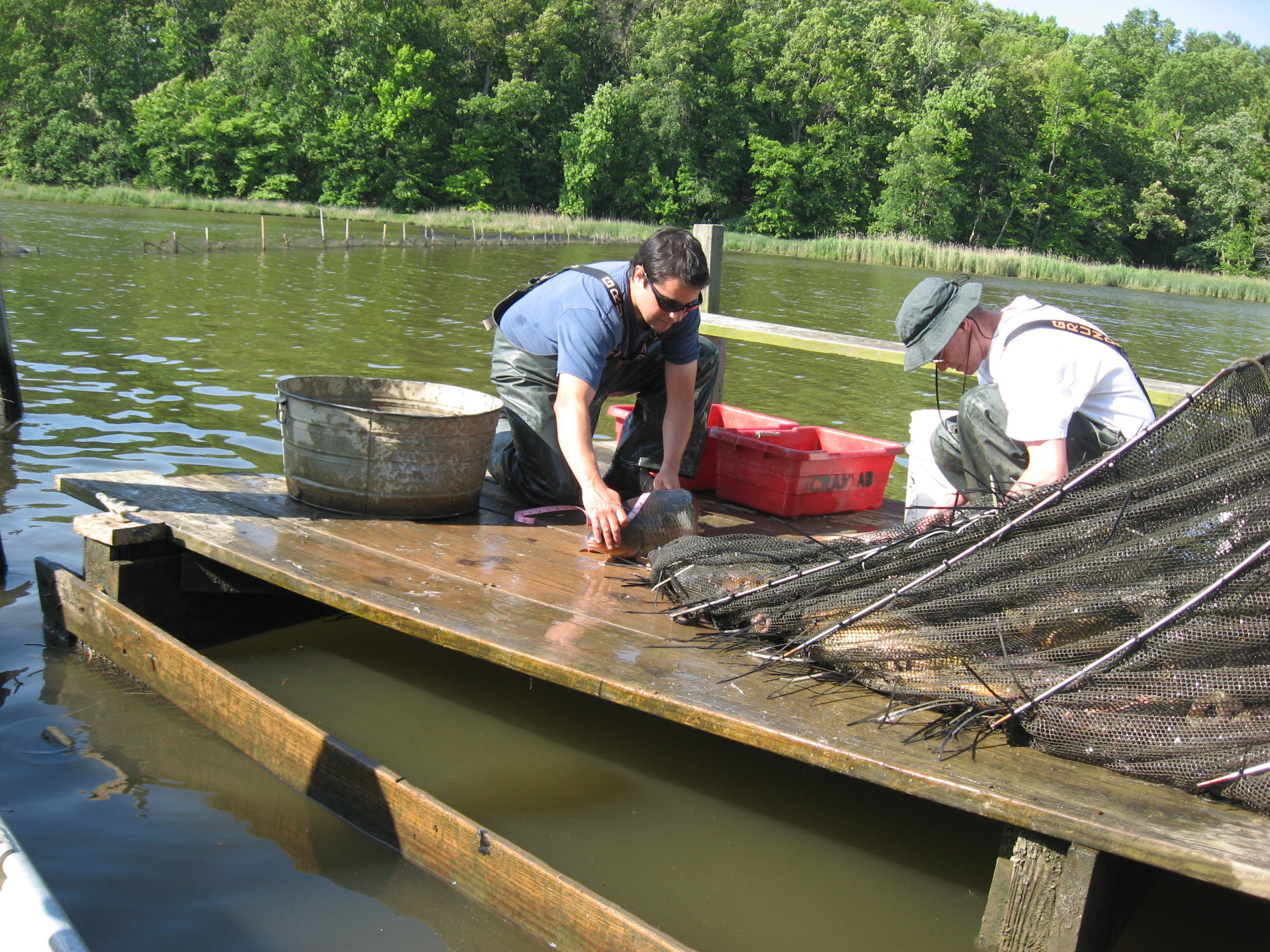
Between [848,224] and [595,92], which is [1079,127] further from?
[595,92]

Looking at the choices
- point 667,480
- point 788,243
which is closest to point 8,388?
point 667,480

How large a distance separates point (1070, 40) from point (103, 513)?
86586 millimetres

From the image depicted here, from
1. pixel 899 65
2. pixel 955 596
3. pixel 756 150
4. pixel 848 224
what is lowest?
pixel 955 596

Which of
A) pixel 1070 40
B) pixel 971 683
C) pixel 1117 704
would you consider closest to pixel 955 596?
pixel 971 683

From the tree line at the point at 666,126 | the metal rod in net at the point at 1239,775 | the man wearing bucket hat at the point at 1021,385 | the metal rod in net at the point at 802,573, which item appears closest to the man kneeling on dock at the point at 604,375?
the metal rod in net at the point at 802,573

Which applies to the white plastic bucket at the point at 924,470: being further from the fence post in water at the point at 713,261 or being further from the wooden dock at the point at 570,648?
the fence post in water at the point at 713,261

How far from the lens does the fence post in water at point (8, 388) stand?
27.3 feet

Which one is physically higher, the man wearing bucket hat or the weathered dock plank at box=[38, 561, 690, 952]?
the man wearing bucket hat

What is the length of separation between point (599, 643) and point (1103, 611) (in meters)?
1.57

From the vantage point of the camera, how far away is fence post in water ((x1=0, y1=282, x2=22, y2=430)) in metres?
8.31

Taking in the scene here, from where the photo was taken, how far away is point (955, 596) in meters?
2.99

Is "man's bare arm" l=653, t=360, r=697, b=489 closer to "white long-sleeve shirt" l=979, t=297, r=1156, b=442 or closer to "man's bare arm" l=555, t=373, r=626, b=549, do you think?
"man's bare arm" l=555, t=373, r=626, b=549

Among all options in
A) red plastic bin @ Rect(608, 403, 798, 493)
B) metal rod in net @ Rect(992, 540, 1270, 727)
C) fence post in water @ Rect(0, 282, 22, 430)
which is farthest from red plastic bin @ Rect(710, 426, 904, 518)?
fence post in water @ Rect(0, 282, 22, 430)

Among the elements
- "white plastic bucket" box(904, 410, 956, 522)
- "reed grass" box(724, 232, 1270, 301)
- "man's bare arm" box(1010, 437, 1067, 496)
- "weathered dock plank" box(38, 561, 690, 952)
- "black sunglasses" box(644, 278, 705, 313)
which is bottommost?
"weathered dock plank" box(38, 561, 690, 952)
